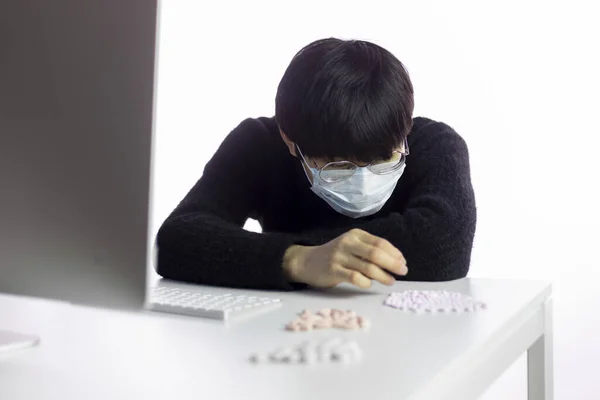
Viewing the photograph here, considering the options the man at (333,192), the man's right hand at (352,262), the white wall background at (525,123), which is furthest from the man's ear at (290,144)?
the white wall background at (525,123)

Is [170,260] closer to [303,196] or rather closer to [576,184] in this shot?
[303,196]

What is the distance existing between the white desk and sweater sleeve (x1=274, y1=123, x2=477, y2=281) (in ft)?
0.51

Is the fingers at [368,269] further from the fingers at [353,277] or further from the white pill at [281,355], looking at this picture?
the white pill at [281,355]

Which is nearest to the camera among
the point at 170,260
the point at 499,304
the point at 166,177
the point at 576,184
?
the point at 499,304

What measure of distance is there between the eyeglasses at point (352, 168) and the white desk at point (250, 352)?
0.35 meters

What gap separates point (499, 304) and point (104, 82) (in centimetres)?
57

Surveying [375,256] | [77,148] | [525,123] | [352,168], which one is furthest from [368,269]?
[525,123]

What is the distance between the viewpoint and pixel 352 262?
957 millimetres

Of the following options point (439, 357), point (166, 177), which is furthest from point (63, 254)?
point (166, 177)

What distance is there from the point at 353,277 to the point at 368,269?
0.02 meters

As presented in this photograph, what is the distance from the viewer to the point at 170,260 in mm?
1149

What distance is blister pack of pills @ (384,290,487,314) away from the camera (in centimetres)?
86

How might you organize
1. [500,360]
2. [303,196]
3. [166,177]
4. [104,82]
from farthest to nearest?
[166,177]
[303,196]
[500,360]
[104,82]

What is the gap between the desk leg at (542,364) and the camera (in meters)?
1.02
